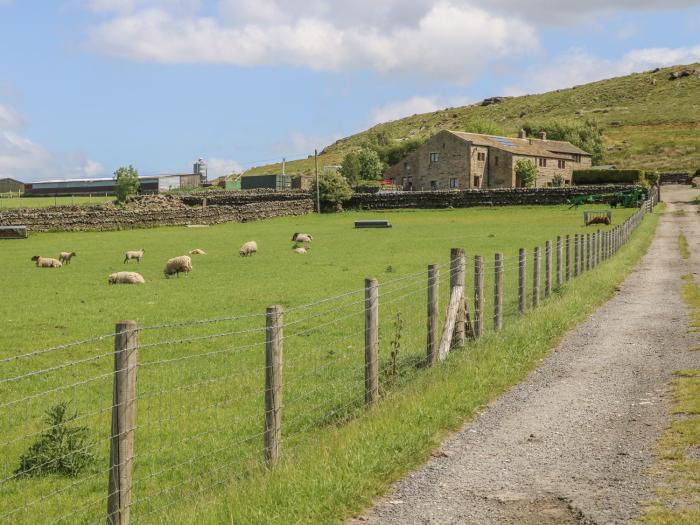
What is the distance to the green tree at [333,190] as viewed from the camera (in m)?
88.1

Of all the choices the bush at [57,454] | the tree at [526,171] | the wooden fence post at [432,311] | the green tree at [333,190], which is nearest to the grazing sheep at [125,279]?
the wooden fence post at [432,311]

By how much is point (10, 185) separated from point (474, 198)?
12555 cm

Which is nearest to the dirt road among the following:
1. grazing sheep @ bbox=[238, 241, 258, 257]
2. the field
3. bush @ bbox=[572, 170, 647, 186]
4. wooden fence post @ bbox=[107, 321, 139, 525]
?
the field

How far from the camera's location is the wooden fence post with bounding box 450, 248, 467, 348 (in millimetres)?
14305

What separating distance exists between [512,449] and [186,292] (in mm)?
20045

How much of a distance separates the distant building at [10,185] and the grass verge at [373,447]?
177147 mm

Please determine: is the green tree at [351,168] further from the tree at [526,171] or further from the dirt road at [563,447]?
the dirt road at [563,447]

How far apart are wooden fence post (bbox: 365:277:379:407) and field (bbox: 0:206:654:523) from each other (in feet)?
1.15

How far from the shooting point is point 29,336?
62.5 ft

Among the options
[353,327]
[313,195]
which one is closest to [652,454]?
[353,327]

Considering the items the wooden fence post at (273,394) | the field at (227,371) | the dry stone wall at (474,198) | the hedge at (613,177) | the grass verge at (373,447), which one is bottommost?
the field at (227,371)

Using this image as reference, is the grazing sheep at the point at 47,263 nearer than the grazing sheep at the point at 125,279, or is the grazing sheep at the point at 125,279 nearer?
the grazing sheep at the point at 125,279

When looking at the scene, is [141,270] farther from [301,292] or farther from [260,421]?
[260,421]

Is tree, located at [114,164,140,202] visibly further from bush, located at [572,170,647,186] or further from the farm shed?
bush, located at [572,170,647,186]
